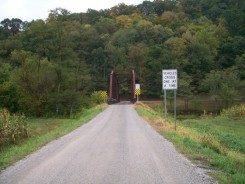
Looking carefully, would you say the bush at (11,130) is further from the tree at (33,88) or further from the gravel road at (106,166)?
the tree at (33,88)

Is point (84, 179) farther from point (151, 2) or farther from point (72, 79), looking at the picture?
point (151, 2)

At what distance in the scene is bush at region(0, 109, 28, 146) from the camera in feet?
65.6

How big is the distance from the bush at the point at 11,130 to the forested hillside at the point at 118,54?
22.9m

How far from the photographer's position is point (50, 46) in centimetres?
6384

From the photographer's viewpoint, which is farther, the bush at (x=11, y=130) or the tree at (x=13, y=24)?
the tree at (x=13, y=24)

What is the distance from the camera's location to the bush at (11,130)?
20.0 metres

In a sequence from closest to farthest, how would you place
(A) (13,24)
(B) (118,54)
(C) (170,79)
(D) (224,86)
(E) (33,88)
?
1. (C) (170,79)
2. (E) (33,88)
3. (D) (224,86)
4. (B) (118,54)
5. (A) (13,24)

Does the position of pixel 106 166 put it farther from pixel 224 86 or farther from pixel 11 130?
pixel 224 86

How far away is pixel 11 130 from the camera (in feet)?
69.1

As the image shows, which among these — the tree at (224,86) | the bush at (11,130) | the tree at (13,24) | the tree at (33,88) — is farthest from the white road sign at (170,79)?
the tree at (13,24)

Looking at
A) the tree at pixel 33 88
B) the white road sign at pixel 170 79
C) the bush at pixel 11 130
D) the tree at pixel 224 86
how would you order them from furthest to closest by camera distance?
the tree at pixel 224 86, the tree at pixel 33 88, the white road sign at pixel 170 79, the bush at pixel 11 130

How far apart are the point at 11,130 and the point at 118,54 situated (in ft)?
A: 275

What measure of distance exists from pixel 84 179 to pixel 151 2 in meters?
167

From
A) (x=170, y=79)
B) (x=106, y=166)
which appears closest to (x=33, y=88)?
(x=170, y=79)
